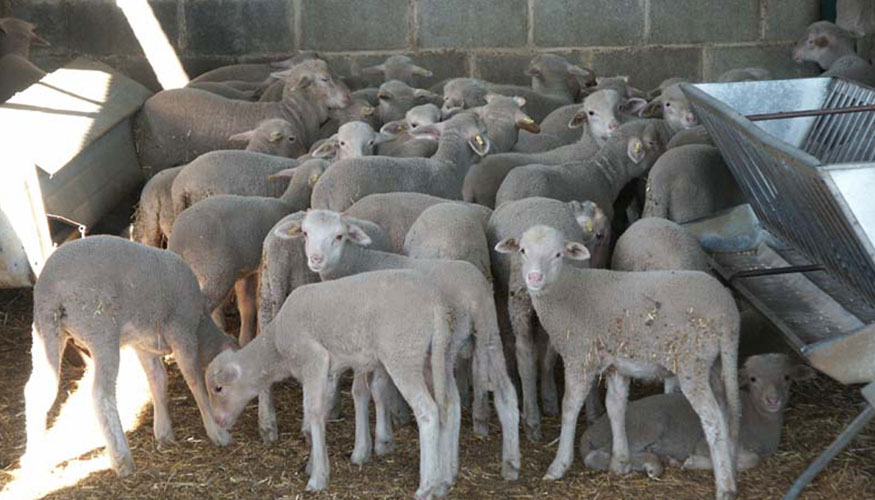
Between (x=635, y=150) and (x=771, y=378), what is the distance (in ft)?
7.46

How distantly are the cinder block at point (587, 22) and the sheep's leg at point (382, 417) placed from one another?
221 inches

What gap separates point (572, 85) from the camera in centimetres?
1054

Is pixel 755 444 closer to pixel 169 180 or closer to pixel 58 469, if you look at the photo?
pixel 58 469

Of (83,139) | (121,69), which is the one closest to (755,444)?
(83,139)

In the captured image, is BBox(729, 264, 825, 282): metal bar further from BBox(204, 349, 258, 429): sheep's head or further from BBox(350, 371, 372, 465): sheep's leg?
BBox(204, 349, 258, 429): sheep's head

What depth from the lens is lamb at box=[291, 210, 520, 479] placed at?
5520mm

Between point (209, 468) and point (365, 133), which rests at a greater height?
point (365, 133)

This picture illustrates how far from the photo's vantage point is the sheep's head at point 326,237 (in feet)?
19.3

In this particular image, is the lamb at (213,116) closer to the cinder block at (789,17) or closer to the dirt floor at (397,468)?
the dirt floor at (397,468)

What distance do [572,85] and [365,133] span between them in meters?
3.15

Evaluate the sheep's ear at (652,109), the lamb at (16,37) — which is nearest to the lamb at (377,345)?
the sheep's ear at (652,109)

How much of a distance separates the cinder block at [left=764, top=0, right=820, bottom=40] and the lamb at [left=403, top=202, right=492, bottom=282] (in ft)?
17.8

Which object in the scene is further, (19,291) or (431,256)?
(19,291)

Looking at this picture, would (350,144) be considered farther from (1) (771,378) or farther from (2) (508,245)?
(1) (771,378)
